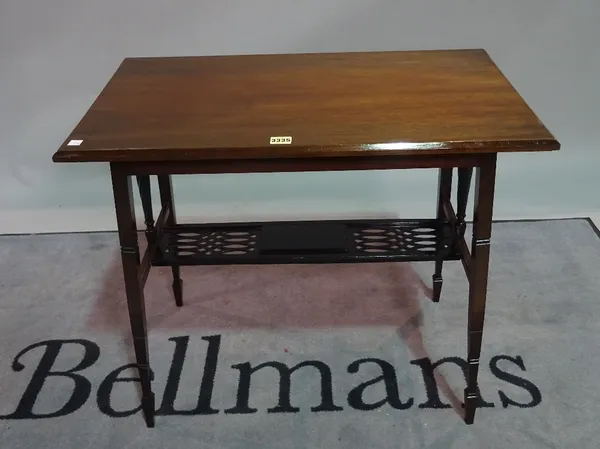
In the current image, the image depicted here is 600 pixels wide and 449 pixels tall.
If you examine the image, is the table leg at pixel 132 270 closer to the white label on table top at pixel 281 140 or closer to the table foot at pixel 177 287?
the white label on table top at pixel 281 140

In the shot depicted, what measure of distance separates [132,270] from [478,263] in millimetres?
723

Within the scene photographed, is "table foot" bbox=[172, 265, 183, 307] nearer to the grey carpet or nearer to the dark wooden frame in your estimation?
the grey carpet

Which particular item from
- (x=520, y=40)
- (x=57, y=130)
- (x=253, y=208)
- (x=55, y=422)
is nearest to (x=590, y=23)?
(x=520, y=40)

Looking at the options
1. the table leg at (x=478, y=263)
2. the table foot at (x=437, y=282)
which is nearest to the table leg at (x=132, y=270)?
the table leg at (x=478, y=263)

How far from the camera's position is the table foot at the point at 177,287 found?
6.81ft

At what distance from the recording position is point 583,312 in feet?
6.73

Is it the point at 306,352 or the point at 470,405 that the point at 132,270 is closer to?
the point at 306,352

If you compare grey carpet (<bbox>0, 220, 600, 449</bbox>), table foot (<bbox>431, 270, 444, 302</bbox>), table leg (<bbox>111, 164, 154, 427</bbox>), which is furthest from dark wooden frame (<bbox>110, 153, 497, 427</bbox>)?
table foot (<bbox>431, 270, 444, 302</bbox>)

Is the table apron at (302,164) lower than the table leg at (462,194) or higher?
higher

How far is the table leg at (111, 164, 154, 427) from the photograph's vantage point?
1.45m

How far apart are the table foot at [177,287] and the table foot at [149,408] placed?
46 cm

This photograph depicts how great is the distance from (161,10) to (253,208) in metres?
0.76

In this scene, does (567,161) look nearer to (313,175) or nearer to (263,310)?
(313,175)

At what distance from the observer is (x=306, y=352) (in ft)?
6.29
